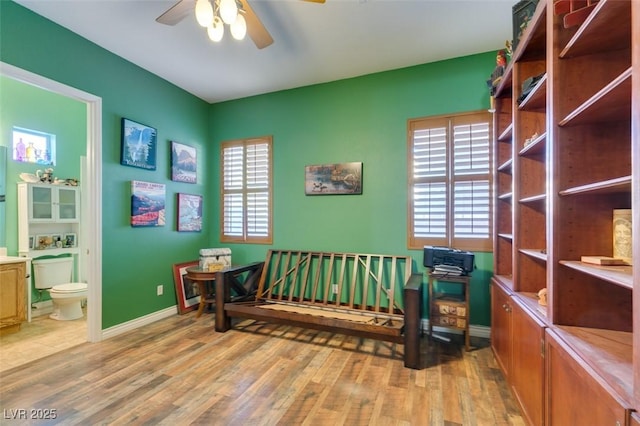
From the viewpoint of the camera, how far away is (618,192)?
1.33 metres

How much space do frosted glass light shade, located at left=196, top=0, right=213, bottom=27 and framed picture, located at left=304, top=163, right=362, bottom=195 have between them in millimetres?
2052

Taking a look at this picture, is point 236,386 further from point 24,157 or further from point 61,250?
point 24,157

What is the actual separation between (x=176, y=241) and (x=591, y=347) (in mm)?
4016

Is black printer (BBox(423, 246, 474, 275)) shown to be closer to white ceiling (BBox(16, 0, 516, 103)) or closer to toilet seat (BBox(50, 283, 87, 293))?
white ceiling (BBox(16, 0, 516, 103))

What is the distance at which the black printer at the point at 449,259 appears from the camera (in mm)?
2610

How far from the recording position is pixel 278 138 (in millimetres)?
3834

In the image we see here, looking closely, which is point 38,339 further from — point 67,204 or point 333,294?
point 333,294

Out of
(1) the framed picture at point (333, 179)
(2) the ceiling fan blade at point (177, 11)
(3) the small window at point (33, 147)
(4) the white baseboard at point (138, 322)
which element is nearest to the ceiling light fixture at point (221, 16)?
(2) the ceiling fan blade at point (177, 11)

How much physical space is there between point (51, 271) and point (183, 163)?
7.19 ft

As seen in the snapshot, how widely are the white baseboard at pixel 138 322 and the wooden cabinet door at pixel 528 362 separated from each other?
3662 millimetres

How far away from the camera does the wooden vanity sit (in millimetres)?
2936

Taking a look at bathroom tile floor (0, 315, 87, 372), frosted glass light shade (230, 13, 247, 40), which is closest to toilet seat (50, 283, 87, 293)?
bathroom tile floor (0, 315, 87, 372)

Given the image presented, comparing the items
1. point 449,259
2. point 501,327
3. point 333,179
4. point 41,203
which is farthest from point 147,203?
point 501,327

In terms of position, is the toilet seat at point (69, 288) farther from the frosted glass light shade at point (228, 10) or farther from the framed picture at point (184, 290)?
the frosted glass light shade at point (228, 10)
